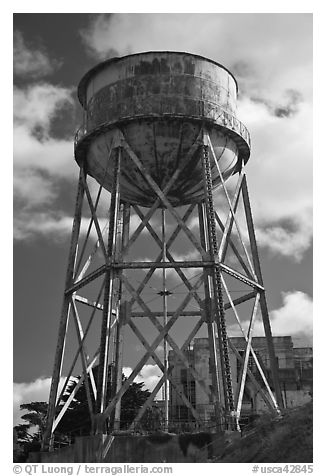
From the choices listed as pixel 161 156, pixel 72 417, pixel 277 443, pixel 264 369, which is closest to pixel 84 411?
pixel 72 417

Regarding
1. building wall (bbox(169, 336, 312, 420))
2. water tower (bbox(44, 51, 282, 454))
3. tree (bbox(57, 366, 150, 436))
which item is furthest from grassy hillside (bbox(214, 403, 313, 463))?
building wall (bbox(169, 336, 312, 420))

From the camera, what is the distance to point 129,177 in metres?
22.6

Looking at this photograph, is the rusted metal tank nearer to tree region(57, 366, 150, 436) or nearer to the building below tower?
tree region(57, 366, 150, 436)

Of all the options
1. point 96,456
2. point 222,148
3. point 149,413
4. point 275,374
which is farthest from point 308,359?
point 96,456

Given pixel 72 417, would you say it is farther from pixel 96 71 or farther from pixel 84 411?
pixel 96 71

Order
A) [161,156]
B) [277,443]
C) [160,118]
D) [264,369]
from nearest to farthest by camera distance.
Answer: [277,443] < [160,118] < [161,156] < [264,369]

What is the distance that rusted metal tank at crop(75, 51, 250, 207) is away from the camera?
21.5 meters

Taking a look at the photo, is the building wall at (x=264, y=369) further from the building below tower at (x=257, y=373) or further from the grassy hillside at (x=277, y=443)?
the grassy hillside at (x=277, y=443)

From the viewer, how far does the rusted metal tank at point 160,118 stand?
21500 millimetres

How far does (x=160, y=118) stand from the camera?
21266 millimetres

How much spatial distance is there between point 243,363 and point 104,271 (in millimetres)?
5713

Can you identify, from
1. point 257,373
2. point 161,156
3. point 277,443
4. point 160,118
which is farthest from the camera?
point 257,373

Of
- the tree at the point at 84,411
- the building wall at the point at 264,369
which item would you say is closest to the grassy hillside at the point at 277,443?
the tree at the point at 84,411
